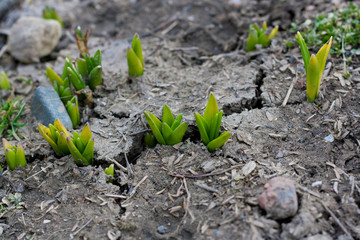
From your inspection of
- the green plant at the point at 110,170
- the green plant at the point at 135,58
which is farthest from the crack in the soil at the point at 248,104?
the green plant at the point at 110,170

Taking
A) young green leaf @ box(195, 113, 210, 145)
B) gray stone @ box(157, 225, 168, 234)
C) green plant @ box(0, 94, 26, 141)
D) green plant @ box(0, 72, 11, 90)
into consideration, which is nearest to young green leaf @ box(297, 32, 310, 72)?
young green leaf @ box(195, 113, 210, 145)

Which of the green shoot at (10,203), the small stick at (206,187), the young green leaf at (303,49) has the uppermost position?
the young green leaf at (303,49)

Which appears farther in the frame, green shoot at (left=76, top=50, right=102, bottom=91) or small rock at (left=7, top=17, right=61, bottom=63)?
small rock at (left=7, top=17, right=61, bottom=63)

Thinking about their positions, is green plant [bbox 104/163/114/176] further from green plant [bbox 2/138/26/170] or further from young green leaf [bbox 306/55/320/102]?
young green leaf [bbox 306/55/320/102]

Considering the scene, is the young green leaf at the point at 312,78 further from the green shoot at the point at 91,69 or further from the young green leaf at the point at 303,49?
the green shoot at the point at 91,69

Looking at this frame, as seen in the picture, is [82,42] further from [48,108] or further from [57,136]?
[57,136]

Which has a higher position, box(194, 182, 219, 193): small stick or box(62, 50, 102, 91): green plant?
box(62, 50, 102, 91): green plant

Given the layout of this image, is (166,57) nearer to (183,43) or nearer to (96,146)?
(183,43)
